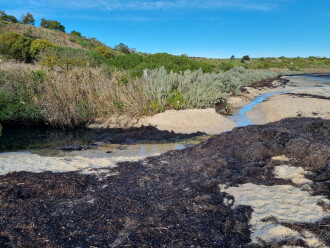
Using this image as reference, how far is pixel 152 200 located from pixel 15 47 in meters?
30.6

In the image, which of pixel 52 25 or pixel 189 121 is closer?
Result: pixel 189 121

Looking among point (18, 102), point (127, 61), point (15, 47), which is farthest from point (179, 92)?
point (15, 47)

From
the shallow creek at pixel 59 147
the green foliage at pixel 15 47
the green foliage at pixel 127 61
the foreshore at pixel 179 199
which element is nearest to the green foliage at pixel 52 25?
the green foliage at pixel 15 47

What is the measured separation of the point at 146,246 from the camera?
3.25 metres

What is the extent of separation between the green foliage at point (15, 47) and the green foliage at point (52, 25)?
25.9 meters

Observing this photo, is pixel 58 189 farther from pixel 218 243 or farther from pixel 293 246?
pixel 293 246

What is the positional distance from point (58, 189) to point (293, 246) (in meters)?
3.91

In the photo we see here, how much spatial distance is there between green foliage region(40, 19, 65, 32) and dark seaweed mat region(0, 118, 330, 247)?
55.2m

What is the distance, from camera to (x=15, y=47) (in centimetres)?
2894

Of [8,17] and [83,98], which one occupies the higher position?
[8,17]

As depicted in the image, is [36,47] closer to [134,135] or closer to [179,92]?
[179,92]

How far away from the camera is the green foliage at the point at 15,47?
28927 mm

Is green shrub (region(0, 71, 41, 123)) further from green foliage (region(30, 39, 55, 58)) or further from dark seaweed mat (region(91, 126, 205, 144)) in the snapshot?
green foliage (region(30, 39, 55, 58))

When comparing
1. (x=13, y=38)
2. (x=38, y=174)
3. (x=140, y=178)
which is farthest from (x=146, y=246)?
(x=13, y=38)
